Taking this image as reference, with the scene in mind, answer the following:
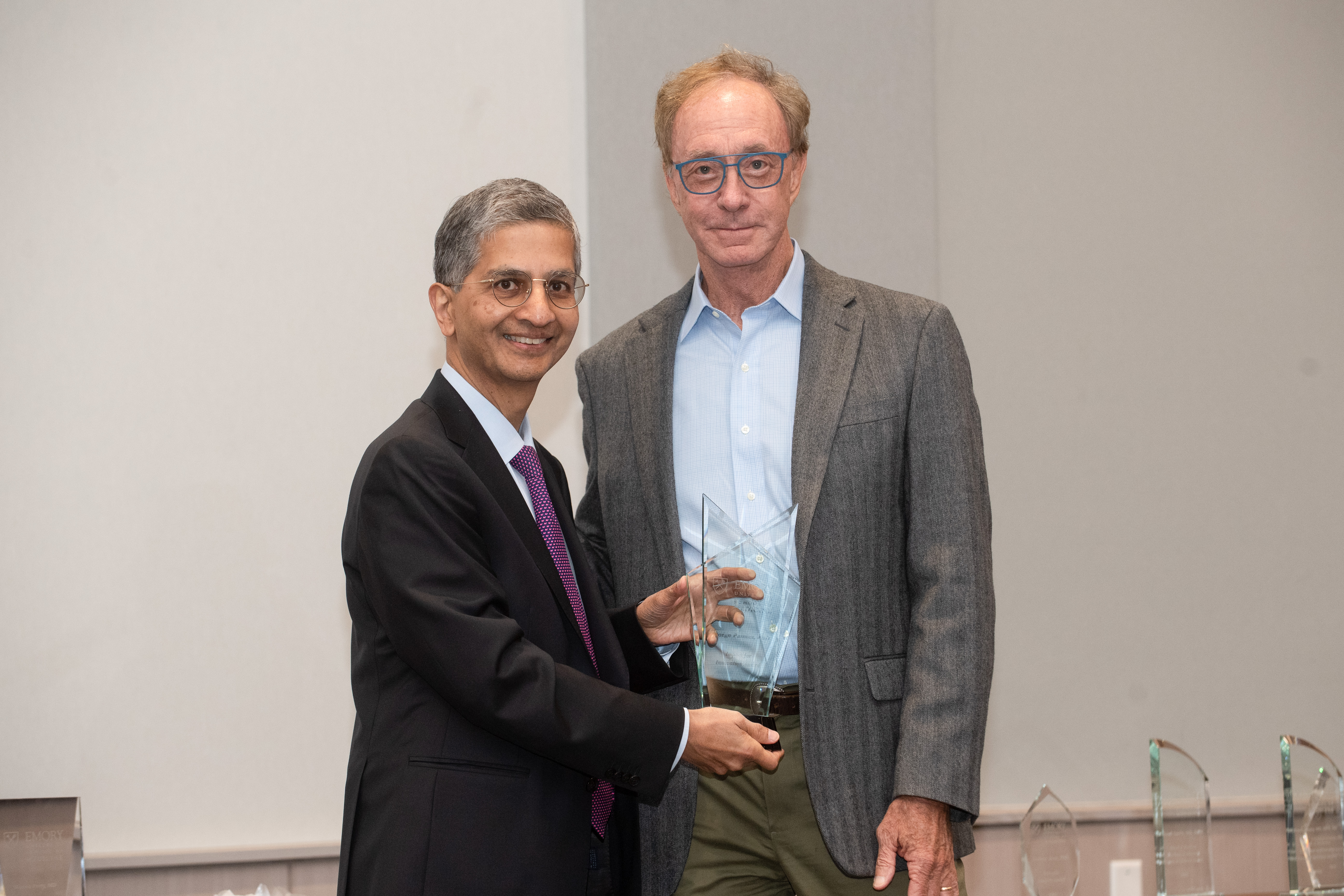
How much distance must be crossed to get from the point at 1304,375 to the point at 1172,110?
0.99 meters

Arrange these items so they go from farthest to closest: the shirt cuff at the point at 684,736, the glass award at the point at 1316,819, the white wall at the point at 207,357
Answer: the white wall at the point at 207,357 → the glass award at the point at 1316,819 → the shirt cuff at the point at 684,736

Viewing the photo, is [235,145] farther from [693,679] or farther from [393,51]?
[693,679]

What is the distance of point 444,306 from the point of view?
1.89m

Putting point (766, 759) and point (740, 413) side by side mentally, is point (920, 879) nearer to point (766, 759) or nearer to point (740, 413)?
point (766, 759)

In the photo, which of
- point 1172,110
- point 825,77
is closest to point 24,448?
point 825,77

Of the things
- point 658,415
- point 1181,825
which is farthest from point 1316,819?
point 658,415

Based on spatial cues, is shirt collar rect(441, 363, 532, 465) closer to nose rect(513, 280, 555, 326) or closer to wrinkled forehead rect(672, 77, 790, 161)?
nose rect(513, 280, 555, 326)

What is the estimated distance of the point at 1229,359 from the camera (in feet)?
11.9

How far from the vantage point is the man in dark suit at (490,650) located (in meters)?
1.61

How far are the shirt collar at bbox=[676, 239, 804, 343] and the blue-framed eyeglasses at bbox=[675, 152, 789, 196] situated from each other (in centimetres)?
15

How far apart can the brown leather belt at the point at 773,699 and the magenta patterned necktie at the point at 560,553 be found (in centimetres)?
21

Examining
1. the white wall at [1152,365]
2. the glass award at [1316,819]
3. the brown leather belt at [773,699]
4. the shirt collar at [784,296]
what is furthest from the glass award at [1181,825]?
the white wall at [1152,365]

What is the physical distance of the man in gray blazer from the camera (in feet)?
6.19

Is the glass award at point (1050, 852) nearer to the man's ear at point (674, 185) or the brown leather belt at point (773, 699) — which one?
the brown leather belt at point (773, 699)
